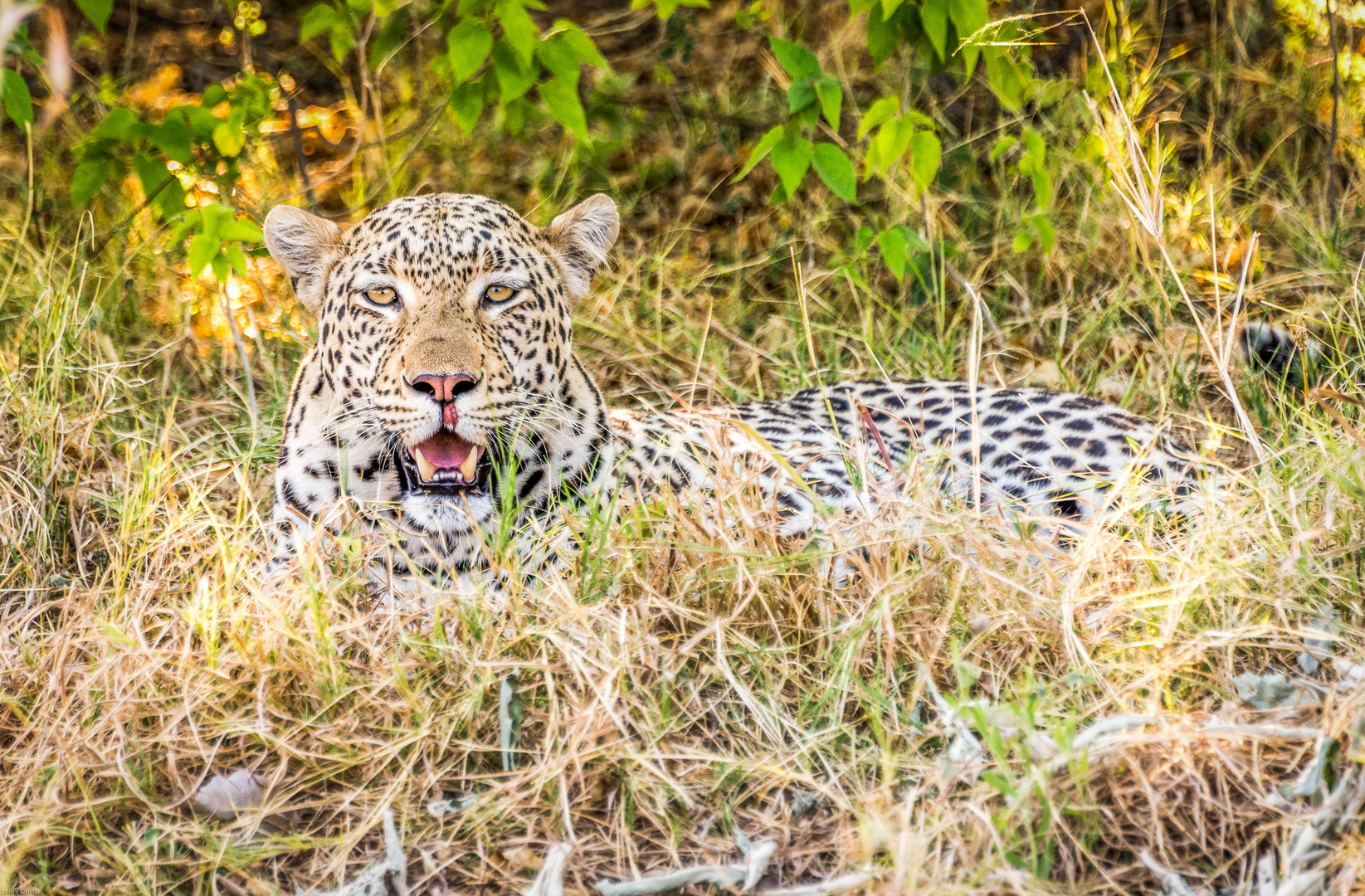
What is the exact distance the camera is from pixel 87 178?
466 centimetres

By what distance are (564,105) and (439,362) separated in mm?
1270

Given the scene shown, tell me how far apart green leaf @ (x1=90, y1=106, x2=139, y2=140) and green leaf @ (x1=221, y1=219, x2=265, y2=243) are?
1.96ft

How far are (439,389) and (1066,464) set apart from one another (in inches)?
83.3

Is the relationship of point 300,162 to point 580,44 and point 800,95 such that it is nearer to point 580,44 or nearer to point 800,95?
point 580,44

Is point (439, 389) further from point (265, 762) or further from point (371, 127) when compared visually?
point (371, 127)

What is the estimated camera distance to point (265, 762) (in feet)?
10.2

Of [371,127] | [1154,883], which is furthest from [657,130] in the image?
[1154,883]

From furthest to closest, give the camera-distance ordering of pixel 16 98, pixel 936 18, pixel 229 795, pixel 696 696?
1. pixel 936 18
2. pixel 16 98
3. pixel 696 696
4. pixel 229 795

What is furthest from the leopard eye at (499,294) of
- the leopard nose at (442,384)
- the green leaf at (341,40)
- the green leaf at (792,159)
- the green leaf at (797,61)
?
the green leaf at (341,40)

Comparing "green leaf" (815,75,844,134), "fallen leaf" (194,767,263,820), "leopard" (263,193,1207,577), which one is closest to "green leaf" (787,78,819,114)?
"green leaf" (815,75,844,134)

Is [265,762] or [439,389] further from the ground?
[439,389]

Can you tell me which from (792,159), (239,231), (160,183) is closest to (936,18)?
(792,159)

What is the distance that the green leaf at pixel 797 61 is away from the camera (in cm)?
456

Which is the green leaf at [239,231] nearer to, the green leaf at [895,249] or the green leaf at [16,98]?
the green leaf at [16,98]
